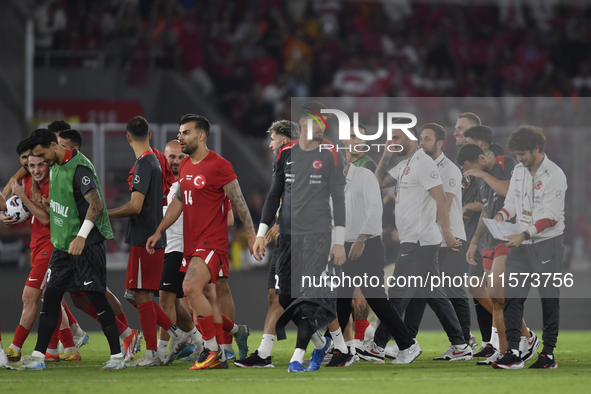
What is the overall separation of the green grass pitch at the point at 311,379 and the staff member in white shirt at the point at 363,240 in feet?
1.50

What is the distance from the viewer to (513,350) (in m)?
7.00

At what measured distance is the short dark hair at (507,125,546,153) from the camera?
7.22m

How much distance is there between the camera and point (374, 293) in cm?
724

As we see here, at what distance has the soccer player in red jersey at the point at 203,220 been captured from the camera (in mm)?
6863

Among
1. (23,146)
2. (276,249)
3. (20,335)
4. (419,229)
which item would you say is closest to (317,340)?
(276,249)

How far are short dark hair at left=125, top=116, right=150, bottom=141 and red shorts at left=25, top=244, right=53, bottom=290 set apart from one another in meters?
1.29

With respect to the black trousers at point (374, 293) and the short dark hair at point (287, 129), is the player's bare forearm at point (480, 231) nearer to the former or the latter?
the black trousers at point (374, 293)

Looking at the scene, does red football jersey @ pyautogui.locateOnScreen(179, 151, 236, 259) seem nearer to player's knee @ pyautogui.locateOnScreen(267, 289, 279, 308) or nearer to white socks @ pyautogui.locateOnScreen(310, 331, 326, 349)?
player's knee @ pyautogui.locateOnScreen(267, 289, 279, 308)

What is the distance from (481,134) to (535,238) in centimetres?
125

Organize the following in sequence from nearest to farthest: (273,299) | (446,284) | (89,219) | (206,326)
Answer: (89,219)
(206,326)
(273,299)
(446,284)

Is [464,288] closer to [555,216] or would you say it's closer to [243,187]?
[555,216]

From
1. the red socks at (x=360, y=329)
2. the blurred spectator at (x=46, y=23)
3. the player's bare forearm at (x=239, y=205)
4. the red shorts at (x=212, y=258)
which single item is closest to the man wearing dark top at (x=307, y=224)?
the player's bare forearm at (x=239, y=205)

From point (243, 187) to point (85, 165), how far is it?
11998mm

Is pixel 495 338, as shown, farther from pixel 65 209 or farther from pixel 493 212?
pixel 65 209
